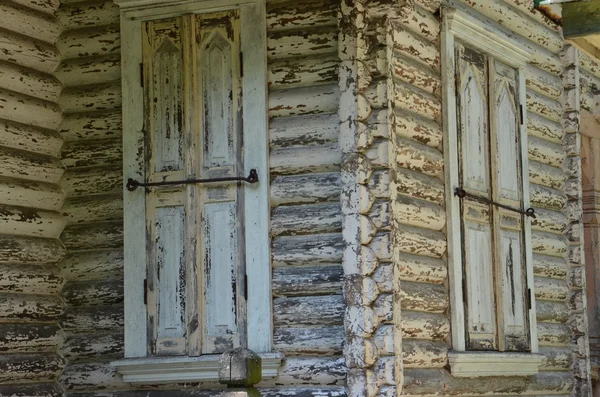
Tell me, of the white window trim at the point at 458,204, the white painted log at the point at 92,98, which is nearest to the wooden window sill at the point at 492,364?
the white window trim at the point at 458,204

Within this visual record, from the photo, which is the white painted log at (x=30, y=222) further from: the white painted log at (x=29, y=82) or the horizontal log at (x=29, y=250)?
the white painted log at (x=29, y=82)

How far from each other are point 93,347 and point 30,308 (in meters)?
0.50

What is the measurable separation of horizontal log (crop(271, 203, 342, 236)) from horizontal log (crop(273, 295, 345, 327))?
0.43 metres

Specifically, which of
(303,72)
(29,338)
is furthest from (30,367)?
(303,72)

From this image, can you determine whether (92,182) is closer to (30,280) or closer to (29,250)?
(29,250)

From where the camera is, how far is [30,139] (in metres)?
9.03

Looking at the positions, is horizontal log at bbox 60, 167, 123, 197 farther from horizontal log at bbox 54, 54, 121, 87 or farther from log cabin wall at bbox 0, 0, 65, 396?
horizontal log at bbox 54, 54, 121, 87

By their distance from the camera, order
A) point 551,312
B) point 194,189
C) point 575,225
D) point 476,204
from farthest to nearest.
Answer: point 575,225 < point 551,312 < point 476,204 < point 194,189

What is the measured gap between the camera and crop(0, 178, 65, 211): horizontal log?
8.86m

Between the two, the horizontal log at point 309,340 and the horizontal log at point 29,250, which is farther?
the horizontal log at point 29,250

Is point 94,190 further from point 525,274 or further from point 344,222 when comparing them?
point 525,274

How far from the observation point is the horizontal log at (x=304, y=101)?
857 centimetres

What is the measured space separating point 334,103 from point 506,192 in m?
2.32

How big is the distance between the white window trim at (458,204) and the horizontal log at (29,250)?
107 inches
